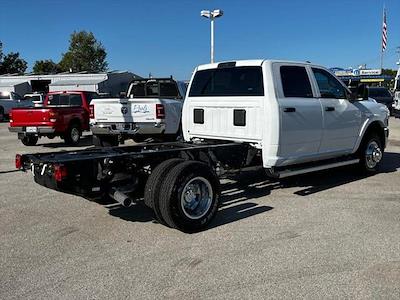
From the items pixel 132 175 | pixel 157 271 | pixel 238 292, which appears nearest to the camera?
pixel 238 292

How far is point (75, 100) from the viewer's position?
1622cm

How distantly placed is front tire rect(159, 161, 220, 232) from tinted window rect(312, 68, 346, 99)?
2955 millimetres

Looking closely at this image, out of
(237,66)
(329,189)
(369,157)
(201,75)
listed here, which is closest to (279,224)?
(329,189)

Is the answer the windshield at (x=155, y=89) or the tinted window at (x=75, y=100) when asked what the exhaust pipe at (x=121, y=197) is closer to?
the windshield at (x=155, y=89)

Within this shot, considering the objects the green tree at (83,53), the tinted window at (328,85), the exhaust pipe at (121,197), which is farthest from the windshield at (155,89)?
the green tree at (83,53)

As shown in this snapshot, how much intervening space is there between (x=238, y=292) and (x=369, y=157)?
18.9 ft

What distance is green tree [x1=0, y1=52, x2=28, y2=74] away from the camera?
70.3 meters

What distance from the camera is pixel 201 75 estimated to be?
7770 millimetres

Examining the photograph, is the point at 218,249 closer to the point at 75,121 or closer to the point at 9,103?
the point at 75,121

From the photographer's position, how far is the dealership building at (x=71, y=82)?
40219mm

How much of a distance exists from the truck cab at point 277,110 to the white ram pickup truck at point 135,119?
3.30 meters

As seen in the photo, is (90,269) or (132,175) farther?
(132,175)

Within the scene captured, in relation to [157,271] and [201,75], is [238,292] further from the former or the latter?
[201,75]

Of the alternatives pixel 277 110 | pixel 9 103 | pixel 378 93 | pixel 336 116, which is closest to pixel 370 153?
pixel 336 116
